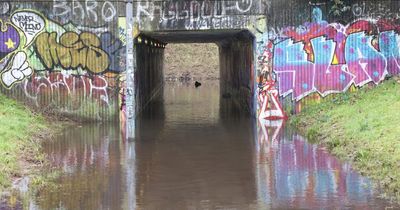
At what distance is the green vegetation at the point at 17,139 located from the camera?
11769 mm

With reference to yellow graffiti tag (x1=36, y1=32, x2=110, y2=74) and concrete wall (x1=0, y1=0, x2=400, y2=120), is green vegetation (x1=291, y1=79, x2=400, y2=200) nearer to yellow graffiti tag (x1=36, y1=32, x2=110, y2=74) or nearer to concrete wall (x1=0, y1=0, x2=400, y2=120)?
concrete wall (x1=0, y1=0, x2=400, y2=120)

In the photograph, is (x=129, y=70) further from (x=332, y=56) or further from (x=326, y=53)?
(x=332, y=56)

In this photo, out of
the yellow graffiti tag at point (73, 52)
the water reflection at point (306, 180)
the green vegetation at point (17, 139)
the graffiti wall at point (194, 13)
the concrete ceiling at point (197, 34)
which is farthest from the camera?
the concrete ceiling at point (197, 34)

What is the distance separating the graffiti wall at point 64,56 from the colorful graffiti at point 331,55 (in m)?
5.17

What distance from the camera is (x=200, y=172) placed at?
481 inches

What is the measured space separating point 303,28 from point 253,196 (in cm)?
1128

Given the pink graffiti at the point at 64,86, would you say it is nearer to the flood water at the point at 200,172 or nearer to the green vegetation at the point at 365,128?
the flood water at the point at 200,172

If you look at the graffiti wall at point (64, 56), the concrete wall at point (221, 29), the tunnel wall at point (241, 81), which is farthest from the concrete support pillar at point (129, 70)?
the tunnel wall at point (241, 81)

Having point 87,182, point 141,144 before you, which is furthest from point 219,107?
point 87,182

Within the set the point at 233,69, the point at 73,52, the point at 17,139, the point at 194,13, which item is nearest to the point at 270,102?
the point at 194,13

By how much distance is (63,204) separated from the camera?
382 inches

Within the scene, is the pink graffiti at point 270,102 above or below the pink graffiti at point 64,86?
below

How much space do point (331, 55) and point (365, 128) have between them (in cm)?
648

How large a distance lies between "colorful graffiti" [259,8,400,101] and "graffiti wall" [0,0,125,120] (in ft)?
17.0
